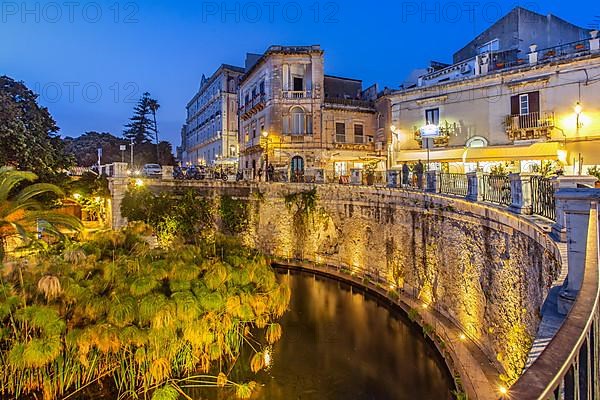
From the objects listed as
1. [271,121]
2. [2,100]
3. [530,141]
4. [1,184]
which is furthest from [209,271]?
[271,121]

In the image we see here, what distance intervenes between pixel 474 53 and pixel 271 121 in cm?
1419

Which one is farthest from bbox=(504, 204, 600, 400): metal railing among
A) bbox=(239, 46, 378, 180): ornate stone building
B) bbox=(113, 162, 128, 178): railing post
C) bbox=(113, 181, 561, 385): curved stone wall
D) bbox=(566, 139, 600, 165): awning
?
bbox=(239, 46, 378, 180): ornate stone building

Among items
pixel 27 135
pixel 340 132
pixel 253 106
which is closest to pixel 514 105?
pixel 340 132

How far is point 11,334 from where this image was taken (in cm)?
787

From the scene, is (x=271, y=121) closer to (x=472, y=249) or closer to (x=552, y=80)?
(x=552, y=80)

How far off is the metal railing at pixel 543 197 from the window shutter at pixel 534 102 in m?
12.3

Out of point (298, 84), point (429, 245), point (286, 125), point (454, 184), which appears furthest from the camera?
point (298, 84)

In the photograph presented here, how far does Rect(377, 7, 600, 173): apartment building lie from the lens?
16719 millimetres

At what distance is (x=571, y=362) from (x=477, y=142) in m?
20.7

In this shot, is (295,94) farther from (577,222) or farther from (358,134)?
(577,222)

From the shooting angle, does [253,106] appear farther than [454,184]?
Yes

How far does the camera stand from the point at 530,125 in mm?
18250

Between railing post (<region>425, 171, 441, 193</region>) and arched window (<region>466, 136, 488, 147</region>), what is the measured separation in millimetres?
8117

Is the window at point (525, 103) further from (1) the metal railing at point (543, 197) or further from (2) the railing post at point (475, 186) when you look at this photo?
(1) the metal railing at point (543, 197)
